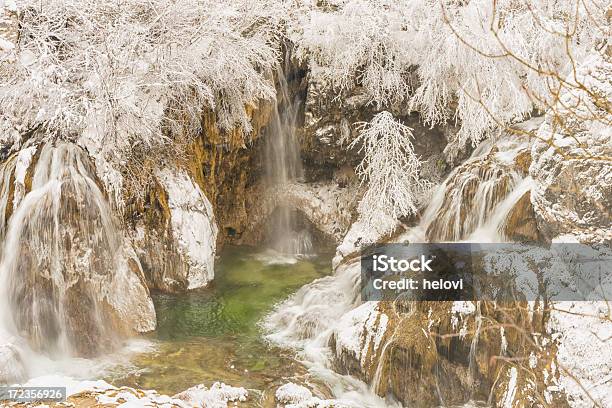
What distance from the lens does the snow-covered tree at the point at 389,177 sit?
412 inches

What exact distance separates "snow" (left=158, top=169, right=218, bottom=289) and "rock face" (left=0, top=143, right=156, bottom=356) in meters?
1.57

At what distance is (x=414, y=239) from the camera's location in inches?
385

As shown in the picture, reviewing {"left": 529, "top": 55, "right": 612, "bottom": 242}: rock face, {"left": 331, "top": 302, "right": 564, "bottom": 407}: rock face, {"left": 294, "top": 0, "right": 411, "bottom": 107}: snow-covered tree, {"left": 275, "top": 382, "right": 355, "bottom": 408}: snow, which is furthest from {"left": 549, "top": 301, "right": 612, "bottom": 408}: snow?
{"left": 294, "top": 0, "right": 411, "bottom": 107}: snow-covered tree

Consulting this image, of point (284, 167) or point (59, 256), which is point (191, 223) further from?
point (284, 167)

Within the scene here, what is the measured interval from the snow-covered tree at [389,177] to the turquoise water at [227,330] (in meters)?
2.01

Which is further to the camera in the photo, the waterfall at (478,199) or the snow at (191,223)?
the snow at (191,223)

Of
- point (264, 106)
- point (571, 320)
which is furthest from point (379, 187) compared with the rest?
point (571, 320)

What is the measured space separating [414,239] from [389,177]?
152 centimetres

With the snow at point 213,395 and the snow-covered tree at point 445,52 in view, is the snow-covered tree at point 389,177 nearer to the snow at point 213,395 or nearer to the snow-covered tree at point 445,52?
the snow-covered tree at point 445,52

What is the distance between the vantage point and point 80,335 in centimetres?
843

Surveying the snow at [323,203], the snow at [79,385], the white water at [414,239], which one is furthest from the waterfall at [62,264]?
the snow at [323,203]

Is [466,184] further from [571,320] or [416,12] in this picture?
[416,12]

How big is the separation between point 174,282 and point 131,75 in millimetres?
3881

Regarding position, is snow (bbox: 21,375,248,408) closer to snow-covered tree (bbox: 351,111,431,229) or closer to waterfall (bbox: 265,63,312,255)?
snow-covered tree (bbox: 351,111,431,229)
